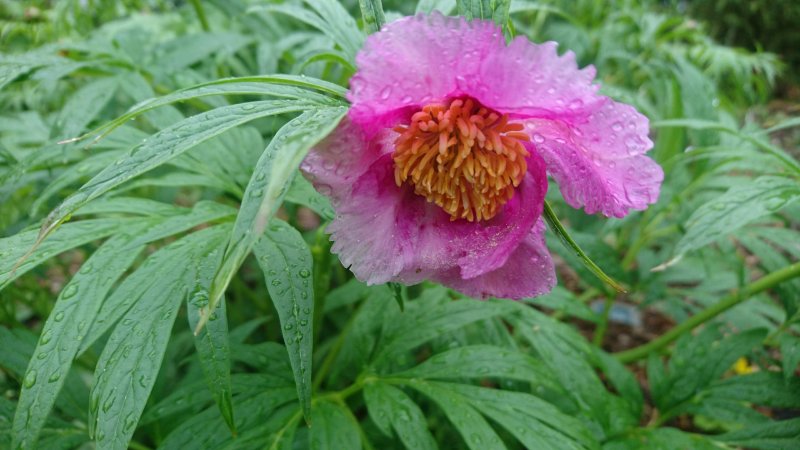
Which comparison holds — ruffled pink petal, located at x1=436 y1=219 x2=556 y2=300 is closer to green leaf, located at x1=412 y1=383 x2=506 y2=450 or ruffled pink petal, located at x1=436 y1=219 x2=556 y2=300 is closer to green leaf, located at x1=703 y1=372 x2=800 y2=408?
green leaf, located at x1=412 y1=383 x2=506 y2=450

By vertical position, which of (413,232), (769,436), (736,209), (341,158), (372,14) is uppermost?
(372,14)

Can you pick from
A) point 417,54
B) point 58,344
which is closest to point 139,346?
point 58,344

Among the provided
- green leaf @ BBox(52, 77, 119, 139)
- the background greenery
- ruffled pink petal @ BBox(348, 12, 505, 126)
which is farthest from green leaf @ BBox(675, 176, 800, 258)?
Result: green leaf @ BBox(52, 77, 119, 139)

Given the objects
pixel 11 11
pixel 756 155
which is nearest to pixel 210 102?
pixel 756 155

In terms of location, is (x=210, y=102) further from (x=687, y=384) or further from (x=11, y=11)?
(x=11, y=11)

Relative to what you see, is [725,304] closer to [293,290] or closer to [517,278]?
[517,278]

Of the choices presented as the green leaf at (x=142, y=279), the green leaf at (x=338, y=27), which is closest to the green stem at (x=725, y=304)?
the green leaf at (x=338, y=27)

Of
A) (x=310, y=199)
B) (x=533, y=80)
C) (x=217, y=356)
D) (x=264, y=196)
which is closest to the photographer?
(x=264, y=196)
